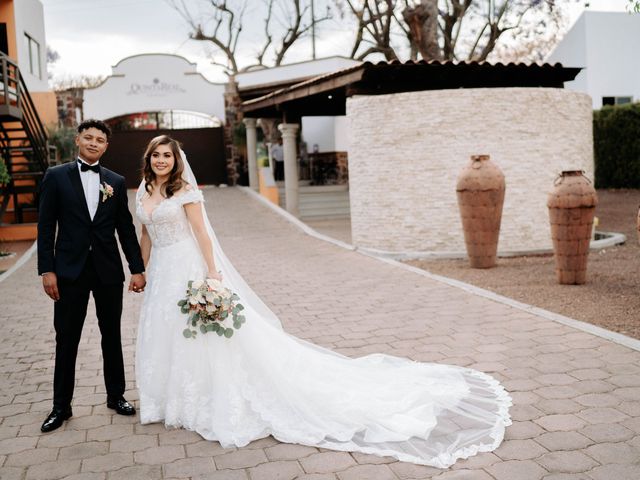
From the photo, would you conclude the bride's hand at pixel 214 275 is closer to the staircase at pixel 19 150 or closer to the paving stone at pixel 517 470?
the paving stone at pixel 517 470

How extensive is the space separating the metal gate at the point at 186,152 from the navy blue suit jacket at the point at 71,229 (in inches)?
790

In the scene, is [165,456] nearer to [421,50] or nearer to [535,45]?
[421,50]

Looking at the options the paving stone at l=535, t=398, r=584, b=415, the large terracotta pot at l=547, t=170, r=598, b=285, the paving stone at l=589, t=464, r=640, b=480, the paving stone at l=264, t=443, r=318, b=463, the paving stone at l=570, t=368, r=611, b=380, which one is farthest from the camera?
the large terracotta pot at l=547, t=170, r=598, b=285

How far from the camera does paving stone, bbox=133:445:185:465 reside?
3413mm

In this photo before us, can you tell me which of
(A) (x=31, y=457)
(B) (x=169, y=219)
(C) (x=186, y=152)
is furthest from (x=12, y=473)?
(C) (x=186, y=152)

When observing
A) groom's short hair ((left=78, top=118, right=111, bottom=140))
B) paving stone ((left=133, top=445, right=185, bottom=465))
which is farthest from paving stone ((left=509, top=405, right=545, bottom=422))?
groom's short hair ((left=78, top=118, right=111, bottom=140))

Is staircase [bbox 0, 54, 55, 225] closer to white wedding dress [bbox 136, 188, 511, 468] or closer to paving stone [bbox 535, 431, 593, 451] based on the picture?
white wedding dress [bbox 136, 188, 511, 468]

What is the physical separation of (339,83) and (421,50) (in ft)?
19.8

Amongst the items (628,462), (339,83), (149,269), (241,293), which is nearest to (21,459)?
(149,269)

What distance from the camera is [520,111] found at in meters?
10.6

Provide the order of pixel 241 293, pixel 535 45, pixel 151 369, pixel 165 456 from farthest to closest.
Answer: pixel 535 45 → pixel 241 293 → pixel 151 369 → pixel 165 456

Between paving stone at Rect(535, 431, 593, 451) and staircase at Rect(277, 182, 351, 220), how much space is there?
51.9ft

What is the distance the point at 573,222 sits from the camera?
7.86 metres

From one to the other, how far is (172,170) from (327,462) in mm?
1928
